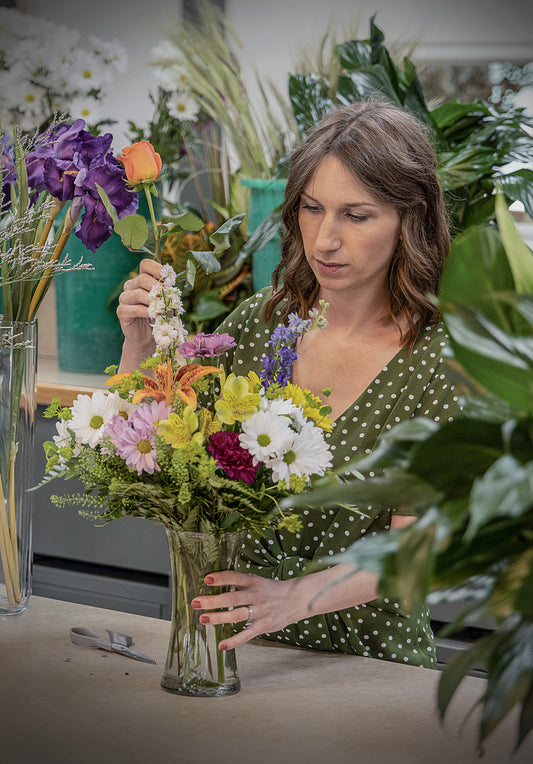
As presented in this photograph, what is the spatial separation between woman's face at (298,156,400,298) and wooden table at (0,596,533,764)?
458 mm

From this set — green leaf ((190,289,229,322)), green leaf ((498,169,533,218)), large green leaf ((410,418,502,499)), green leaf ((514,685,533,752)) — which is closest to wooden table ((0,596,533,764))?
green leaf ((514,685,533,752))

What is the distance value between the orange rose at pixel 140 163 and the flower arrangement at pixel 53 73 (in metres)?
1.11

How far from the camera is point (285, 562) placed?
1.17 m

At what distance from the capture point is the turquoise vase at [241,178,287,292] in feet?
5.94

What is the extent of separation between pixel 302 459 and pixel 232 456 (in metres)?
0.06

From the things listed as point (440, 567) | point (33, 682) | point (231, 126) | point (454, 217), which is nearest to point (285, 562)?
point (33, 682)

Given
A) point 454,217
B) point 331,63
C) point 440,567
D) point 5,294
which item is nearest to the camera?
point 440,567

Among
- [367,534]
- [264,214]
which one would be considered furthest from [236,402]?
[264,214]

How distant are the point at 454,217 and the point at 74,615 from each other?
1.15 metres

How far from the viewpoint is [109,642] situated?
92 centimetres

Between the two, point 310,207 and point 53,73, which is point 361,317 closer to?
point 310,207

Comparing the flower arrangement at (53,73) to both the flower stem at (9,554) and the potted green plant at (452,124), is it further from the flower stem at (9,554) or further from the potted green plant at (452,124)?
the flower stem at (9,554)

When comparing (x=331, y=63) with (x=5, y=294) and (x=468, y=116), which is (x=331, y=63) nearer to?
(x=468, y=116)

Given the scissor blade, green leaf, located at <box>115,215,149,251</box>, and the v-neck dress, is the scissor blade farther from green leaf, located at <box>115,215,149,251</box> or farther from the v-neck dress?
green leaf, located at <box>115,215,149,251</box>
